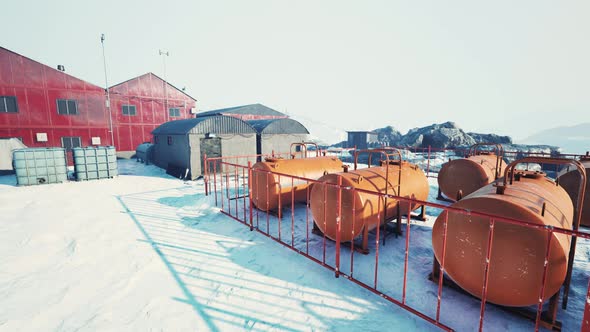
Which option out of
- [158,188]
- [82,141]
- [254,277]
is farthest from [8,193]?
[254,277]

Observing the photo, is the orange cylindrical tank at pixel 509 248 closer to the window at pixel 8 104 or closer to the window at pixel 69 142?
the window at pixel 69 142

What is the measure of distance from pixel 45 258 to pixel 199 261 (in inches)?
155

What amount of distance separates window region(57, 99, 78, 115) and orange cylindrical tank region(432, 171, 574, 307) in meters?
29.1

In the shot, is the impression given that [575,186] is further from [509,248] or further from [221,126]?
[221,126]

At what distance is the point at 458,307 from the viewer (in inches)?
190

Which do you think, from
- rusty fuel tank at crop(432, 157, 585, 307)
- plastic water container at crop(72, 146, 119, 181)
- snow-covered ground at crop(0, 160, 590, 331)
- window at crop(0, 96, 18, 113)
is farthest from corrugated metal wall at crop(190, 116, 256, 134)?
window at crop(0, 96, 18, 113)

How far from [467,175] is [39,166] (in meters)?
21.5

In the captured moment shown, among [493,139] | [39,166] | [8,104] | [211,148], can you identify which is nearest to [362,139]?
[493,139]

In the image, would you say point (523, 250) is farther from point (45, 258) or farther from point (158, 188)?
point (158, 188)

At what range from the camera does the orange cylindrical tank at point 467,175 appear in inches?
360

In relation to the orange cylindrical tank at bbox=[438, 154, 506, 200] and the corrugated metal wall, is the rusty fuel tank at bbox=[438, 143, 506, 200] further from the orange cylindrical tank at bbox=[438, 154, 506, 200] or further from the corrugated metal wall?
the corrugated metal wall

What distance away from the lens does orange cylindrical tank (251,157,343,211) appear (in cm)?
922

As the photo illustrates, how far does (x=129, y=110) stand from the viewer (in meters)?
26.7

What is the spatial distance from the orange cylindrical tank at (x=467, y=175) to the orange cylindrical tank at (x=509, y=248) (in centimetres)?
449
